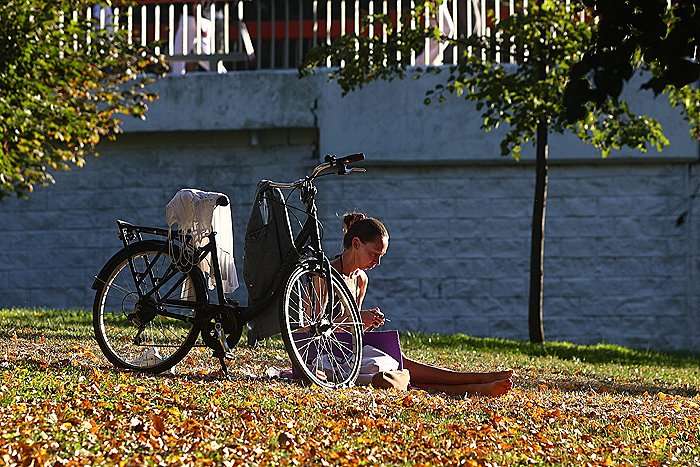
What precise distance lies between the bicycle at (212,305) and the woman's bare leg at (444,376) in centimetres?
59

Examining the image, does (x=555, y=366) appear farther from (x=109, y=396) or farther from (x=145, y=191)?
(x=145, y=191)

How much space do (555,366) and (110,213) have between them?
7.44 meters

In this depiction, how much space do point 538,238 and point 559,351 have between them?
1415 millimetres

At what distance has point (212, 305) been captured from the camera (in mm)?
7367

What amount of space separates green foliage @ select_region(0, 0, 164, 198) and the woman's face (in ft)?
16.9

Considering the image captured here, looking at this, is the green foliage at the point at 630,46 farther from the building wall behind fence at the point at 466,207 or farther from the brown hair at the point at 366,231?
the building wall behind fence at the point at 466,207

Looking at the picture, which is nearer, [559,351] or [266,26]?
[559,351]

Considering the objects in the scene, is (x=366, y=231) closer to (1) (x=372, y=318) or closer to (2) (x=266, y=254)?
(1) (x=372, y=318)

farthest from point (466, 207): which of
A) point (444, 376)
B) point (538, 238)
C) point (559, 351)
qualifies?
point (444, 376)

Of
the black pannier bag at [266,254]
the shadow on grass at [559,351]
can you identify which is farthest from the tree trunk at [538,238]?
the black pannier bag at [266,254]

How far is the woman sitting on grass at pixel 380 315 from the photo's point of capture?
7.79m

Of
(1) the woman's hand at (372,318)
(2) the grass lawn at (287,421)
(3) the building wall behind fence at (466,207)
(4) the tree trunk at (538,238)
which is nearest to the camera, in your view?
(2) the grass lawn at (287,421)

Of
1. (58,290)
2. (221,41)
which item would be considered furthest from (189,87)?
(58,290)

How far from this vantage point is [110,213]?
1717 centimetres
